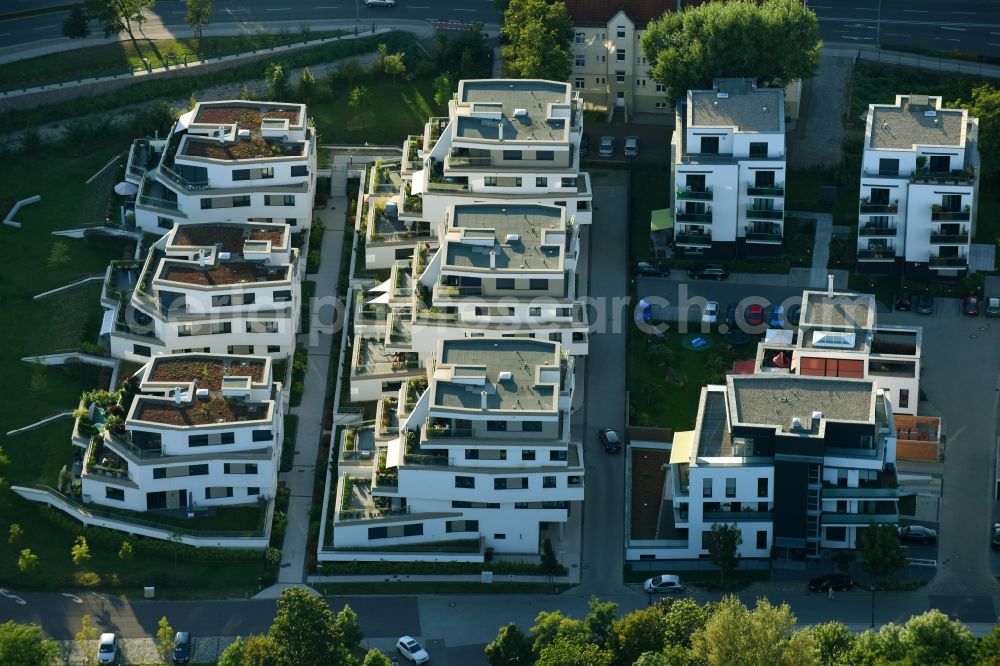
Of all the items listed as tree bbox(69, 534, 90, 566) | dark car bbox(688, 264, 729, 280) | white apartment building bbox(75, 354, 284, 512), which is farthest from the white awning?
dark car bbox(688, 264, 729, 280)

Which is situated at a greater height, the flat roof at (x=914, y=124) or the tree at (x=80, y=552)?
the flat roof at (x=914, y=124)

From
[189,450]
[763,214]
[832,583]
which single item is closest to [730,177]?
[763,214]

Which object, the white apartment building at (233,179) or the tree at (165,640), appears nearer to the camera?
the tree at (165,640)

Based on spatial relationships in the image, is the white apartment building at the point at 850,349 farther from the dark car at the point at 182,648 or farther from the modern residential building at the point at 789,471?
the dark car at the point at 182,648

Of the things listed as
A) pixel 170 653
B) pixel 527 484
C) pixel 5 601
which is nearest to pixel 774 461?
pixel 527 484

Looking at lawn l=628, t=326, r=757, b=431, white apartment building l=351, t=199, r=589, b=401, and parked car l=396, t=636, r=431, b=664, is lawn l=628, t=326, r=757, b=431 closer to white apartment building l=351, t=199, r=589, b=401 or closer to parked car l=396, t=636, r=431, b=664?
white apartment building l=351, t=199, r=589, b=401

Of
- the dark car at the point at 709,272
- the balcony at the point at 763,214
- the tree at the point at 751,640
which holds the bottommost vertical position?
the tree at the point at 751,640

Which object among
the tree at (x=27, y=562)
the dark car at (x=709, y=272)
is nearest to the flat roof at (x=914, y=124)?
the dark car at (x=709, y=272)
